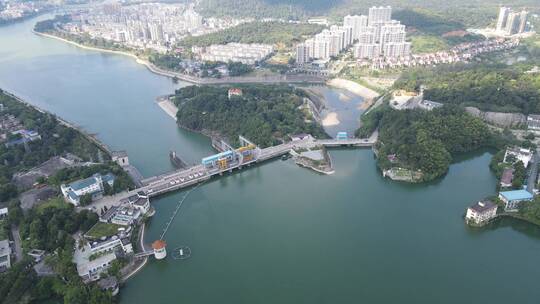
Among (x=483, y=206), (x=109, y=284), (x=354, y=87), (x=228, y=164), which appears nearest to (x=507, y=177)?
(x=483, y=206)

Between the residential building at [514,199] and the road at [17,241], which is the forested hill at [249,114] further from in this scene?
the road at [17,241]

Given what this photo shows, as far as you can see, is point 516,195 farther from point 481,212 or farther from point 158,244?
point 158,244

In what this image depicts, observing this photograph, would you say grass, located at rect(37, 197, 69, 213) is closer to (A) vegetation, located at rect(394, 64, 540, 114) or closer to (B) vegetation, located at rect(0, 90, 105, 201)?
(B) vegetation, located at rect(0, 90, 105, 201)

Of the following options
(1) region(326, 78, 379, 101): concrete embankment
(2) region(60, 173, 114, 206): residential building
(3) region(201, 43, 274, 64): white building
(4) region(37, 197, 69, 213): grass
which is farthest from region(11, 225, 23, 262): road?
(3) region(201, 43, 274, 64): white building

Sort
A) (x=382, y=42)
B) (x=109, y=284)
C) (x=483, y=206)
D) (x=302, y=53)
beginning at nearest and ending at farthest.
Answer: (x=109, y=284) < (x=483, y=206) < (x=302, y=53) < (x=382, y=42)

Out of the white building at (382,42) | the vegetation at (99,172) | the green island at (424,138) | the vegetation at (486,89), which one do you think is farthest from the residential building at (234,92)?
the white building at (382,42)

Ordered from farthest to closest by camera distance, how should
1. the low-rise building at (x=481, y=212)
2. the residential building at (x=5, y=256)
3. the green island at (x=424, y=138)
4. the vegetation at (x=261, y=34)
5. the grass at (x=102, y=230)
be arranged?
1. the vegetation at (x=261, y=34)
2. the green island at (x=424, y=138)
3. the low-rise building at (x=481, y=212)
4. the grass at (x=102, y=230)
5. the residential building at (x=5, y=256)

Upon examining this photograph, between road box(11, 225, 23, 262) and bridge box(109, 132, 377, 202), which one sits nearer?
road box(11, 225, 23, 262)
